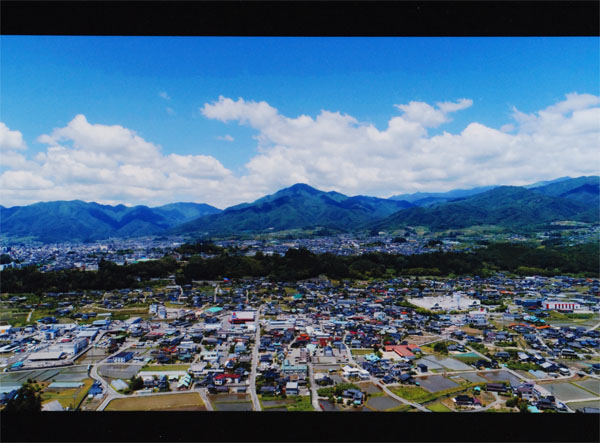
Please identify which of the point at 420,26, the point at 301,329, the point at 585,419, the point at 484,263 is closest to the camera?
the point at 420,26

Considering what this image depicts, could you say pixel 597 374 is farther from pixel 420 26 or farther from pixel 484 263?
pixel 484 263

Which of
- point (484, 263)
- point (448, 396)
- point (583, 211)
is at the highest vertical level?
point (583, 211)

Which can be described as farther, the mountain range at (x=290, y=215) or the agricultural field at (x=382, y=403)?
the mountain range at (x=290, y=215)

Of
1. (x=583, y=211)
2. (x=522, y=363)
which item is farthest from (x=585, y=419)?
(x=583, y=211)

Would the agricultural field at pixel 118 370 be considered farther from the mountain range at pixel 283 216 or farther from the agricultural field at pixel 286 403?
the mountain range at pixel 283 216

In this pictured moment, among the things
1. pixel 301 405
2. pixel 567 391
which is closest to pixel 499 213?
pixel 567 391

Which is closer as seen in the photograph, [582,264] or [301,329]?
[301,329]

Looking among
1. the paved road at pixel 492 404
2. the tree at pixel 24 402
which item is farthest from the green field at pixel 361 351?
the tree at pixel 24 402
